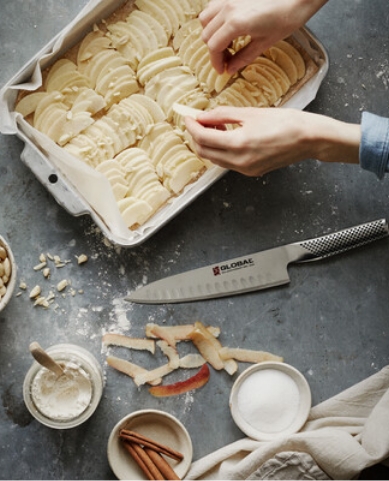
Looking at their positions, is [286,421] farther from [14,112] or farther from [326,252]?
[14,112]

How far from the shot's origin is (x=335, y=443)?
238cm

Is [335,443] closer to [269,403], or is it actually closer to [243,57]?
[269,403]

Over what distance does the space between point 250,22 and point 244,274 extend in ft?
2.84

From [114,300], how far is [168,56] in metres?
0.89

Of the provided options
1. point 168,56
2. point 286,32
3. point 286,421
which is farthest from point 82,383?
point 286,32

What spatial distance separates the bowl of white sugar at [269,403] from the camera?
2480 millimetres

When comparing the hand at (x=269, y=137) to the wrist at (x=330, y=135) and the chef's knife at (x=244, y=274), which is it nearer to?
the wrist at (x=330, y=135)

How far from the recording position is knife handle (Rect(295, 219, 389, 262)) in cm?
257

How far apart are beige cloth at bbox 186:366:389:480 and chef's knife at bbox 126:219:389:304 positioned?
1.55 feet

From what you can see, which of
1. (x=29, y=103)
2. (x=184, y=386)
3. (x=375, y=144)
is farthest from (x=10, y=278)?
(x=375, y=144)

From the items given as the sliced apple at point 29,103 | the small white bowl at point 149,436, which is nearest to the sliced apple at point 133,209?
the sliced apple at point 29,103

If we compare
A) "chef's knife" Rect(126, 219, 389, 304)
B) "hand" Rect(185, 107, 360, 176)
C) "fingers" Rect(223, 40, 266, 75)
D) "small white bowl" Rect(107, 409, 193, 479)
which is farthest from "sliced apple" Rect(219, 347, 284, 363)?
"fingers" Rect(223, 40, 266, 75)

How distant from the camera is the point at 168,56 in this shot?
2557 mm

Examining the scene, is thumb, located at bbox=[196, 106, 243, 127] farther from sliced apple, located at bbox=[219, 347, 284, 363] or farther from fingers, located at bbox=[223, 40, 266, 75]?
sliced apple, located at bbox=[219, 347, 284, 363]
